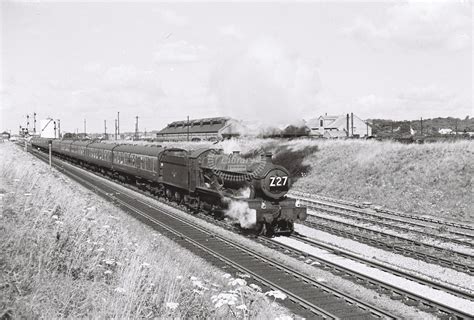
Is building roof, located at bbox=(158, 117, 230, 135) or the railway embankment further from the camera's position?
building roof, located at bbox=(158, 117, 230, 135)

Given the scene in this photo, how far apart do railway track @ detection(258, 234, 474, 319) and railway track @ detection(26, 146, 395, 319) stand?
109 cm

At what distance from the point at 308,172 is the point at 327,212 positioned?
13.0 metres

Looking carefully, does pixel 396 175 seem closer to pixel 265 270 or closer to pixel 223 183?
pixel 223 183

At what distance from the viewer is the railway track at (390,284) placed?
8.84 meters

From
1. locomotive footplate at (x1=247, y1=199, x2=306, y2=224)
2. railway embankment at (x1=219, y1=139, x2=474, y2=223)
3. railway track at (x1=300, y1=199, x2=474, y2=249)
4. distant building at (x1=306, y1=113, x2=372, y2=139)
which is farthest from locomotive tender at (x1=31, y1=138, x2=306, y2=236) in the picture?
distant building at (x1=306, y1=113, x2=372, y2=139)

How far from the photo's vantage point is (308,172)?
33531 mm

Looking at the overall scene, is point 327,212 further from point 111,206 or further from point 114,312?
point 114,312

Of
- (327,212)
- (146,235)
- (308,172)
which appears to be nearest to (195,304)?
(146,235)

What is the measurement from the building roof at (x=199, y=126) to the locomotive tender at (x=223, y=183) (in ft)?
180

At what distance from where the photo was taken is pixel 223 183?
1717 centimetres

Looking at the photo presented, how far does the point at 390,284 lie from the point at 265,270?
3162 millimetres

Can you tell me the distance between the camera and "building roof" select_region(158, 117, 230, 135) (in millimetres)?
84375

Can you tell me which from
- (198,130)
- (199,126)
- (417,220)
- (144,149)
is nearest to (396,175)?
(417,220)

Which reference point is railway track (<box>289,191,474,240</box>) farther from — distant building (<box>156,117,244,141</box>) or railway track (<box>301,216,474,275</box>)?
distant building (<box>156,117,244,141</box>)
